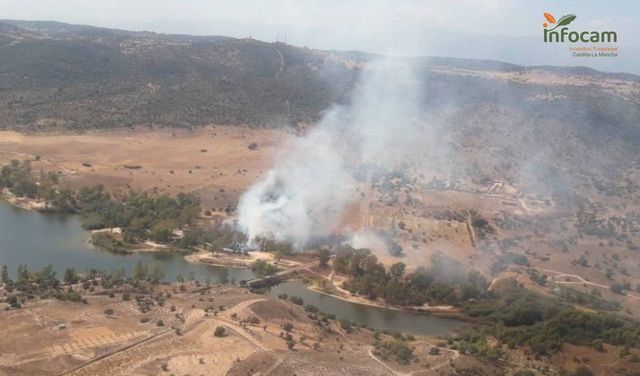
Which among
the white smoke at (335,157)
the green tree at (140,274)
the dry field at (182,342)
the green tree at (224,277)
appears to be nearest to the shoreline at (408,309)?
the dry field at (182,342)

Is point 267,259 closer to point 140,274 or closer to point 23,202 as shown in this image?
point 140,274

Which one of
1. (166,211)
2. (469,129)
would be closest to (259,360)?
(166,211)

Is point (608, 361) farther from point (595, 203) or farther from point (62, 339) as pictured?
point (595, 203)

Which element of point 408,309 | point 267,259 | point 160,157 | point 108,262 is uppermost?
point 160,157

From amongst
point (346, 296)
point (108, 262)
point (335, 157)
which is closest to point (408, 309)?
point (346, 296)

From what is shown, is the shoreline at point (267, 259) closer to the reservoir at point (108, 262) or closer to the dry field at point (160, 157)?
the reservoir at point (108, 262)
